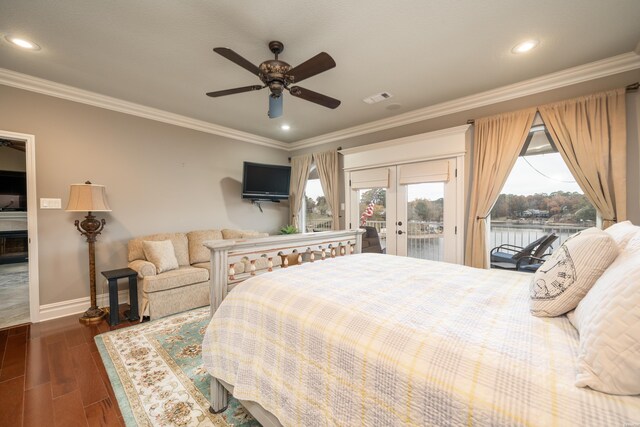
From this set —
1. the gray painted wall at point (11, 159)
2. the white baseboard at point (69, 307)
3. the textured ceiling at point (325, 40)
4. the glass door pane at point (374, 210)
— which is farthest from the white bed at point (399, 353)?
the gray painted wall at point (11, 159)

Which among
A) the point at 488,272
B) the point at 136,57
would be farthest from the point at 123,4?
the point at 488,272

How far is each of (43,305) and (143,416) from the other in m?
2.58

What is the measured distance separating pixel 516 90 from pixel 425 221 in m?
1.91

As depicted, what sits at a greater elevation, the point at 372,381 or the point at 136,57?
the point at 136,57

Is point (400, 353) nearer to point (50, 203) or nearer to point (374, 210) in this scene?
point (374, 210)

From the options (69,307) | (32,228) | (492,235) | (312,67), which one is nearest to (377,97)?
(312,67)

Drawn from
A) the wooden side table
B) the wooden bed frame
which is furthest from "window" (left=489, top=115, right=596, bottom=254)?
the wooden side table

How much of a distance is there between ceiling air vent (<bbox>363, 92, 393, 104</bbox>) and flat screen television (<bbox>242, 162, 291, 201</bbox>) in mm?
2168

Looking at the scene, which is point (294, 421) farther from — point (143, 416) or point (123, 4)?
point (123, 4)

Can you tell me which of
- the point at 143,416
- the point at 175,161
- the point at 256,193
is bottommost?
the point at 143,416

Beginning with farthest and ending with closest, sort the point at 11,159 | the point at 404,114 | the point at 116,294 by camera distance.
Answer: the point at 11,159
the point at 404,114
the point at 116,294

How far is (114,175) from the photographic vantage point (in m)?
3.59

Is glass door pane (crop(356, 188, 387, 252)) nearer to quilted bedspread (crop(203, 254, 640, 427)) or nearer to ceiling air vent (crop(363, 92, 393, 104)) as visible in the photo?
ceiling air vent (crop(363, 92, 393, 104))

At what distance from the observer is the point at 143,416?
166 centimetres
